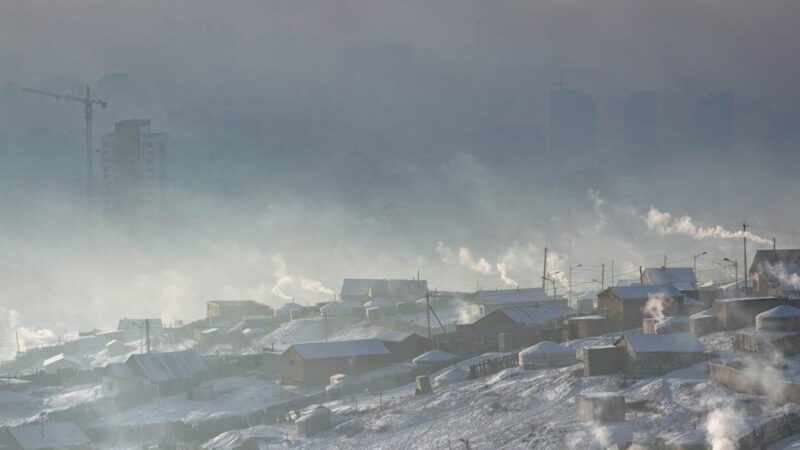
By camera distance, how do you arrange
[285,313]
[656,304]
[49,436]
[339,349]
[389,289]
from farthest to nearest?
1. [389,289]
2. [285,313]
3. [339,349]
4. [656,304]
5. [49,436]

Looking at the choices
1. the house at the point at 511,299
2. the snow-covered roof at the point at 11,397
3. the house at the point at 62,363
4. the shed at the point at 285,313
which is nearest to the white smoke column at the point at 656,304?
the house at the point at 511,299

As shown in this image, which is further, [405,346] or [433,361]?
[405,346]

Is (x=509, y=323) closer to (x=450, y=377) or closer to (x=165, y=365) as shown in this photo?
(x=450, y=377)

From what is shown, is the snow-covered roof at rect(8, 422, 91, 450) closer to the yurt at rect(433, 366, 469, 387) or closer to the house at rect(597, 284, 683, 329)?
the yurt at rect(433, 366, 469, 387)

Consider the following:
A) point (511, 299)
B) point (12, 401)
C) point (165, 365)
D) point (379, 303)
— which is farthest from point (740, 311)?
point (12, 401)

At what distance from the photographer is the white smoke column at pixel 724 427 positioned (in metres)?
40.4

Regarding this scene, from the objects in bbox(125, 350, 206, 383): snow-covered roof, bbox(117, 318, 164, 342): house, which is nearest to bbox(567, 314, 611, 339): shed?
bbox(125, 350, 206, 383): snow-covered roof

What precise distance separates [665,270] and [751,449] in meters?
59.9

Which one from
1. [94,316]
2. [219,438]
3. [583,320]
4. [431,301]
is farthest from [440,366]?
[94,316]

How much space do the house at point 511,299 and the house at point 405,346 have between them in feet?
62.1

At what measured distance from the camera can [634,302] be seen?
77438mm

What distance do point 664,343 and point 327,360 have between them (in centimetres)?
2749

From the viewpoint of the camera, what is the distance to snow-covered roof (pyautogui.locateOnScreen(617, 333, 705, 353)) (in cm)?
5684

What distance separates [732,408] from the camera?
153ft
